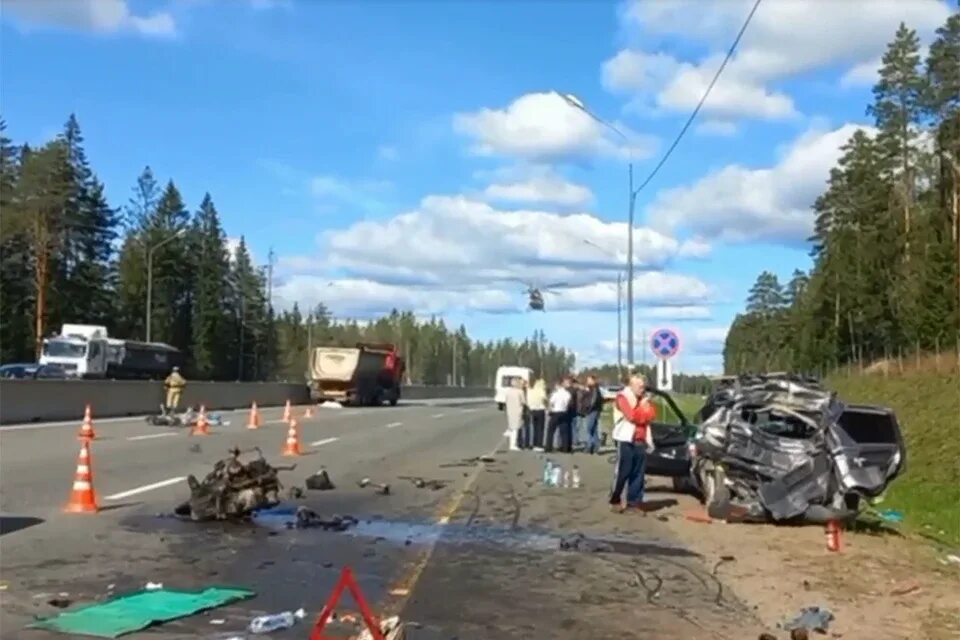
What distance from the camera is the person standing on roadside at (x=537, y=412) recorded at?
105 feet

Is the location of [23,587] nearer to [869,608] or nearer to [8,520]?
[8,520]

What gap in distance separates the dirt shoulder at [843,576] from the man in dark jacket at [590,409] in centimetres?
1361

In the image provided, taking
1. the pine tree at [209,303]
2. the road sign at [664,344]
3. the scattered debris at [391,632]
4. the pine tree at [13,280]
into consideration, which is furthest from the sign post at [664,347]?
the pine tree at [209,303]

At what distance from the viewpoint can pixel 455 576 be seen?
11336mm

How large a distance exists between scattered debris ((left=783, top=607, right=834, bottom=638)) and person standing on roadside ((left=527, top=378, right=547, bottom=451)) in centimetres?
2154

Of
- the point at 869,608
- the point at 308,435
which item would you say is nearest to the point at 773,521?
the point at 869,608

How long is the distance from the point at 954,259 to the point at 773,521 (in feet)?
199

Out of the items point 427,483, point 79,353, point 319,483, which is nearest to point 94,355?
point 79,353

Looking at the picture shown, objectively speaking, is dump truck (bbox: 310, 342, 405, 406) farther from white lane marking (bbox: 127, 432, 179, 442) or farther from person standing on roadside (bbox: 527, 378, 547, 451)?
person standing on roadside (bbox: 527, 378, 547, 451)

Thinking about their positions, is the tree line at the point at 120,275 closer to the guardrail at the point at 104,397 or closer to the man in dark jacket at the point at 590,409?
the guardrail at the point at 104,397

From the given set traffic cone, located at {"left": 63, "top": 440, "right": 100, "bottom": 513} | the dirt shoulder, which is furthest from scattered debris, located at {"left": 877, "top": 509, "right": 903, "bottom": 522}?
traffic cone, located at {"left": 63, "top": 440, "right": 100, "bottom": 513}

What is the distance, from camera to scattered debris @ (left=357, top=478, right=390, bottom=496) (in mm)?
18964

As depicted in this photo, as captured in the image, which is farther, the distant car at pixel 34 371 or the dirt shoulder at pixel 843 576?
the distant car at pixel 34 371

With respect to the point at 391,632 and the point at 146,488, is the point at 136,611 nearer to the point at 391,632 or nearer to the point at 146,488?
the point at 391,632
